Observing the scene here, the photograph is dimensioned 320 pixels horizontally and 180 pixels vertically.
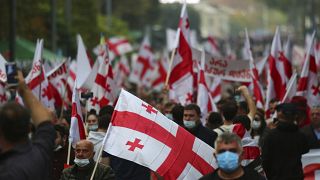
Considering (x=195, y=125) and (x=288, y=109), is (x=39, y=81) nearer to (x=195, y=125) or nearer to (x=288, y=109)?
(x=195, y=125)

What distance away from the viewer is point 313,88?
1667 cm

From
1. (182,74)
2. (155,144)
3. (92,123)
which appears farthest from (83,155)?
(182,74)

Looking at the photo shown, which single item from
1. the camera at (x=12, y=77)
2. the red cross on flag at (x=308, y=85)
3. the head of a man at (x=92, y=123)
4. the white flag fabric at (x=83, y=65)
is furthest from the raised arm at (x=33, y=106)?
the white flag fabric at (x=83, y=65)

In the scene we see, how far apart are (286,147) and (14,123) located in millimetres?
4472

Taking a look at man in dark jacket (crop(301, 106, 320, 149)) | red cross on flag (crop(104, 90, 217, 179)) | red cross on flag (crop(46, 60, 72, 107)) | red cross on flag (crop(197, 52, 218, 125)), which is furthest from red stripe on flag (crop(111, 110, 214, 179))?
red cross on flag (crop(46, 60, 72, 107))

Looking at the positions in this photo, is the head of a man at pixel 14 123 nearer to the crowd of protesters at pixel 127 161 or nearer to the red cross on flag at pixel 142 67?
the crowd of protesters at pixel 127 161

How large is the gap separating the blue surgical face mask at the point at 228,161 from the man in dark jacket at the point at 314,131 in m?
4.22

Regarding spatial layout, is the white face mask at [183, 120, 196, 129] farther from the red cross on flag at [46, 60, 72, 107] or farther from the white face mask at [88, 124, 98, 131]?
the red cross on flag at [46, 60, 72, 107]

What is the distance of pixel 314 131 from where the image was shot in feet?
37.5

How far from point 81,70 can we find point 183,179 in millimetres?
8050

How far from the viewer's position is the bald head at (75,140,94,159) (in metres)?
9.46

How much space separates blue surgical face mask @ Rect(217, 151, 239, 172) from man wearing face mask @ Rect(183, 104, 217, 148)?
4343 millimetres

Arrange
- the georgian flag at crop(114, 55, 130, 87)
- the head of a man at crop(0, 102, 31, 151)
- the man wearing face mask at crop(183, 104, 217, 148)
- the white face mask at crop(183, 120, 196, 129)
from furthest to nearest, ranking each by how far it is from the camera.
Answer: the georgian flag at crop(114, 55, 130, 87), the white face mask at crop(183, 120, 196, 129), the man wearing face mask at crop(183, 104, 217, 148), the head of a man at crop(0, 102, 31, 151)

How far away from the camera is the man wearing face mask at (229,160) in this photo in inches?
274
